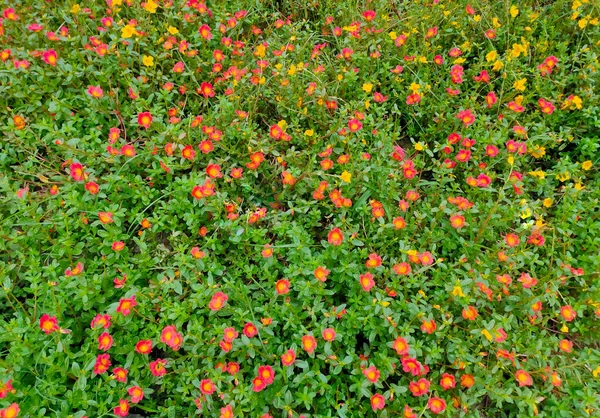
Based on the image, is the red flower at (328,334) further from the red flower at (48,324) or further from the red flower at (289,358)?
the red flower at (48,324)

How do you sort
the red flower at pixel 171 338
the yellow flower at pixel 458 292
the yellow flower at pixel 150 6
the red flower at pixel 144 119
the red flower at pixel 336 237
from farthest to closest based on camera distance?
the yellow flower at pixel 150 6, the red flower at pixel 144 119, the red flower at pixel 336 237, the yellow flower at pixel 458 292, the red flower at pixel 171 338

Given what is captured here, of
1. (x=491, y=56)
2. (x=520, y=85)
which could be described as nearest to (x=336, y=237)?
(x=520, y=85)

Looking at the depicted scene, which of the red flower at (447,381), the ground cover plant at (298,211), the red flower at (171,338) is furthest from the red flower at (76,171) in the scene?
the red flower at (447,381)

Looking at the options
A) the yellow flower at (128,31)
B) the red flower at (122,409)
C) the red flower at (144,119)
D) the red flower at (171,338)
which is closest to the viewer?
the red flower at (122,409)

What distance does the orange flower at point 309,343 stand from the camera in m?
1.82

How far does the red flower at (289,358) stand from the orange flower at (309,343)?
0.06m

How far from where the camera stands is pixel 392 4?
3.30 meters

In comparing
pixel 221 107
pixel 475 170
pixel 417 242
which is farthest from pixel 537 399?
pixel 221 107

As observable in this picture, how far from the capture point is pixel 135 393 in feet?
5.82

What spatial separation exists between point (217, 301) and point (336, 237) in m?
0.61

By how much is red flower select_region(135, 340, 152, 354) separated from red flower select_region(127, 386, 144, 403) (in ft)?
0.47

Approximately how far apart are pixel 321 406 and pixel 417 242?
36.8 inches

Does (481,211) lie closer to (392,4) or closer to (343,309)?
(343,309)

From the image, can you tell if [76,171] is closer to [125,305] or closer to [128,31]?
[125,305]
